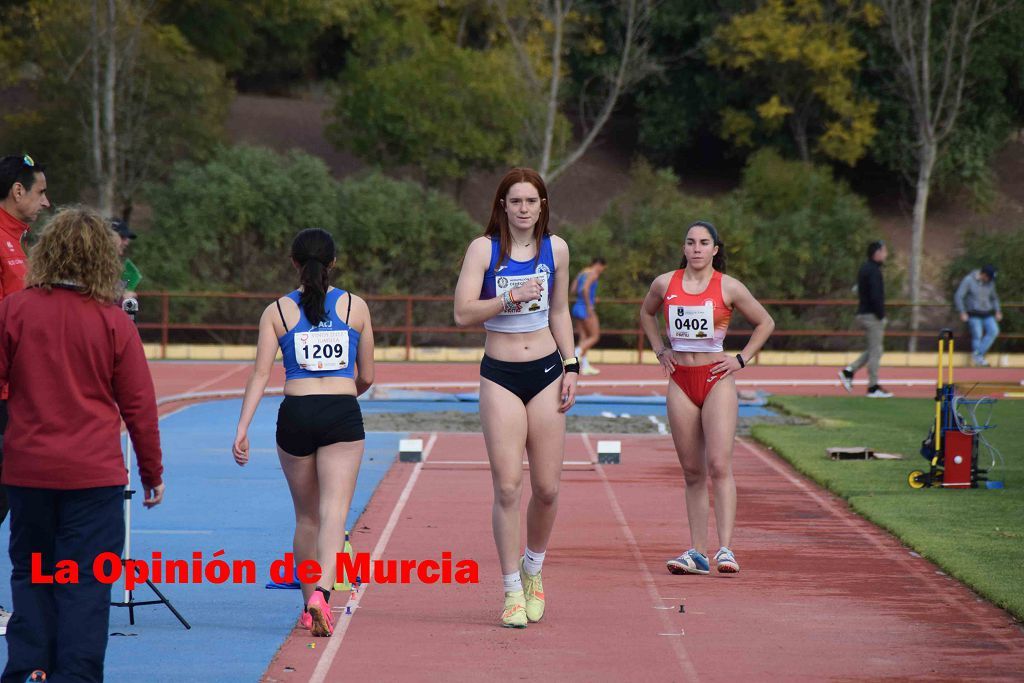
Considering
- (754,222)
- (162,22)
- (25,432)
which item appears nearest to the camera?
(25,432)

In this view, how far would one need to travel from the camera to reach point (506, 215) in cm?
717

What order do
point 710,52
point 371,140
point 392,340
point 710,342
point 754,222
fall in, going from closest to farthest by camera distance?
point 710,342, point 392,340, point 754,222, point 371,140, point 710,52

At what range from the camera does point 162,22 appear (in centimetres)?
5366

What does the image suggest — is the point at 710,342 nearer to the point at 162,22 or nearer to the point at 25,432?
the point at 25,432

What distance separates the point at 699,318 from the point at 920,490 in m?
4.27

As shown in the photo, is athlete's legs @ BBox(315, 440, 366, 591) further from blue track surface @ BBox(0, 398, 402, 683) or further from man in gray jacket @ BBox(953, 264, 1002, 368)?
man in gray jacket @ BBox(953, 264, 1002, 368)

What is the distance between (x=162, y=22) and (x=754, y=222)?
26180 mm

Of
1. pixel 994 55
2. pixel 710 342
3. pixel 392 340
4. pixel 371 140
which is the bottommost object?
pixel 392 340

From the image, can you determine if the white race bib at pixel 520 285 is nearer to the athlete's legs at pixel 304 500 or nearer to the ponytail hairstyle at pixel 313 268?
the ponytail hairstyle at pixel 313 268

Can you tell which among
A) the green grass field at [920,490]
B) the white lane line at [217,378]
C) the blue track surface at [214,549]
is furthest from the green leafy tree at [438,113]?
the blue track surface at [214,549]

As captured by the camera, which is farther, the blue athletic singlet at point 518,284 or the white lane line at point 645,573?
the blue athletic singlet at point 518,284

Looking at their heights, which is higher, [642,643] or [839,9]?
[839,9]

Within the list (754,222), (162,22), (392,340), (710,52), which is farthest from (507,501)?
(162,22)

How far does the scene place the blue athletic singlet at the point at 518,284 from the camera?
7070mm
